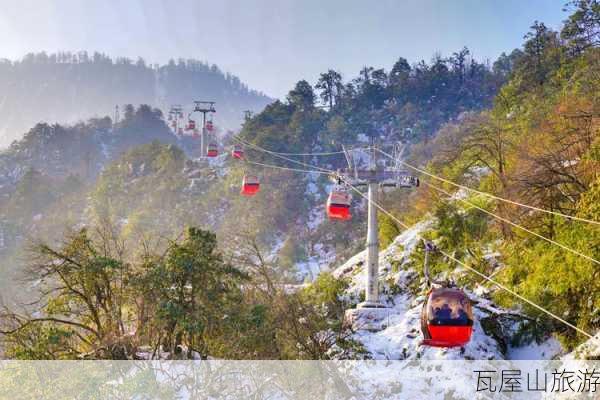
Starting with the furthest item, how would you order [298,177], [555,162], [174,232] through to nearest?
[298,177], [174,232], [555,162]

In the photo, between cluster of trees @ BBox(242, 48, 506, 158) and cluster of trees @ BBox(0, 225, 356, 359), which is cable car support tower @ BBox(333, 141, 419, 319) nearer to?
cluster of trees @ BBox(0, 225, 356, 359)

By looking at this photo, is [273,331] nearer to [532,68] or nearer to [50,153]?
[532,68]

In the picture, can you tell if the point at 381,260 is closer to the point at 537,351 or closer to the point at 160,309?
the point at 537,351

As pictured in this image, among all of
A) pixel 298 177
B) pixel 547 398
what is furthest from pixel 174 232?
pixel 547 398

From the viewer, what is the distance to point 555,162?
53.9 feet

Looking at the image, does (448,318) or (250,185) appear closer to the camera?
(448,318)

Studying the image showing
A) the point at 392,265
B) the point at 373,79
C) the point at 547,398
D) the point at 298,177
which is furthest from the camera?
the point at 373,79

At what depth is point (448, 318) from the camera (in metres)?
7.99

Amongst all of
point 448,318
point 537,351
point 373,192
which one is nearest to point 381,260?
point 373,192

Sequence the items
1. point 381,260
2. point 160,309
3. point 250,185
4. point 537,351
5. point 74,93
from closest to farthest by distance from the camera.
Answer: point 160,309
point 537,351
point 250,185
point 381,260
point 74,93

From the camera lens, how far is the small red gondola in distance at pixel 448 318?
800 cm

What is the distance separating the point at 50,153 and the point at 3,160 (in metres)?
6.00

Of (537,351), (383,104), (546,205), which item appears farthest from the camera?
(383,104)

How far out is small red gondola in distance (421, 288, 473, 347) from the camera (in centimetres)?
800
